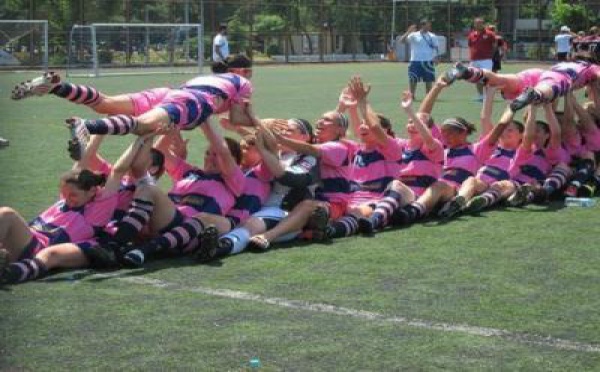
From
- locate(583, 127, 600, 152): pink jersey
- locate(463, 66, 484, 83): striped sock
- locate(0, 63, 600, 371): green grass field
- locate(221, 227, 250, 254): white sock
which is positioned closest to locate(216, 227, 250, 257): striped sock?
locate(221, 227, 250, 254): white sock

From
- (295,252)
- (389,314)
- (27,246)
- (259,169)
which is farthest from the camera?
(259,169)

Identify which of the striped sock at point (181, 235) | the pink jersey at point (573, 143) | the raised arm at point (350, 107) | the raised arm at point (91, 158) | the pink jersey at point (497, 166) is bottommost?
the striped sock at point (181, 235)

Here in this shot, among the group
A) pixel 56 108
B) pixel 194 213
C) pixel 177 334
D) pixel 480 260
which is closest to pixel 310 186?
pixel 194 213

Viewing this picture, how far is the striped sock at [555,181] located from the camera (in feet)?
29.3

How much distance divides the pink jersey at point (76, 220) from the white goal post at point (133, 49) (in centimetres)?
2716

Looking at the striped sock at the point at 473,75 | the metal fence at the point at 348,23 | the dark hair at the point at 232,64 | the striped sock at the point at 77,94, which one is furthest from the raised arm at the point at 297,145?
the metal fence at the point at 348,23

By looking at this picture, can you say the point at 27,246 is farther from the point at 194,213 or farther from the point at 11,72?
the point at 11,72

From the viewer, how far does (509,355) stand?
4.42 meters

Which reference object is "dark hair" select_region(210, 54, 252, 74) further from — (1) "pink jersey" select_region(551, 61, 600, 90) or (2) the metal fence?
(2) the metal fence

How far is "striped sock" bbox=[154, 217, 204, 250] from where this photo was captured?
6.38 meters

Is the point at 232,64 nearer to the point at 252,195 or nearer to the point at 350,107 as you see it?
the point at 252,195

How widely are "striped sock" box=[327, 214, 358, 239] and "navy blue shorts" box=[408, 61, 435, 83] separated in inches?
603

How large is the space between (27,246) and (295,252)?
6.10 ft

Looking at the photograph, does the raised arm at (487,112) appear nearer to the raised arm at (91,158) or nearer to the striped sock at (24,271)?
the raised arm at (91,158)
